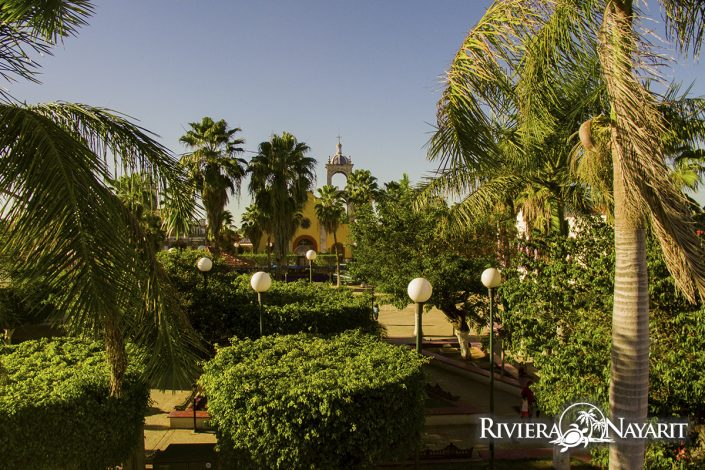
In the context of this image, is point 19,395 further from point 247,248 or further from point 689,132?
point 247,248

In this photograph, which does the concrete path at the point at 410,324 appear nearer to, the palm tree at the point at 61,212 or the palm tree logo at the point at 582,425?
the palm tree logo at the point at 582,425

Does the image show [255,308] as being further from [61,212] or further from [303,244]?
[303,244]

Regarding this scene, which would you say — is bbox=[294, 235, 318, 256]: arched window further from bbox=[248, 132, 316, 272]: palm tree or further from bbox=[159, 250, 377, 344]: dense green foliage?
bbox=[159, 250, 377, 344]: dense green foliage

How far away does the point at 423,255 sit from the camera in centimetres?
1449

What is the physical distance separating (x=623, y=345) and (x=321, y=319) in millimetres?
6812

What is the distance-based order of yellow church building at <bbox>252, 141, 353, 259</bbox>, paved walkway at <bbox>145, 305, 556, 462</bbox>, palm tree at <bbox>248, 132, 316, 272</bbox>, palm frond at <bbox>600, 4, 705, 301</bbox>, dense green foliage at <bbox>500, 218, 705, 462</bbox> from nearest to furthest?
palm frond at <bbox>600, 4, 705, 301</bbox>
dense green foliage at <bbox>500, 218, 705, 462</bbox>
paved walkway at <bbox>145, 305, 556, 462</bbox>
palm tree at <bbox>248, 132, 316, 272</bbox>
yellow church building at <bbox>252, 141, 353, 259</bbox>

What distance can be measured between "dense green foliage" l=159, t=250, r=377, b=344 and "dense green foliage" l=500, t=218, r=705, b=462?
148 inches

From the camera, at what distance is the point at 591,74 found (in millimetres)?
4828

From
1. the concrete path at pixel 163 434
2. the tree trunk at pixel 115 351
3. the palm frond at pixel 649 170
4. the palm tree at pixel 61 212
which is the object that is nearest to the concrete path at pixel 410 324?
the concrete path at pixel 163 434

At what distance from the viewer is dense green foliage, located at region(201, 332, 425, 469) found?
5.80 metres

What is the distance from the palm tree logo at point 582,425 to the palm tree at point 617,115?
153 centimetres

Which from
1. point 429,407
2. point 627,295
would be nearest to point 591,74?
point 627,295

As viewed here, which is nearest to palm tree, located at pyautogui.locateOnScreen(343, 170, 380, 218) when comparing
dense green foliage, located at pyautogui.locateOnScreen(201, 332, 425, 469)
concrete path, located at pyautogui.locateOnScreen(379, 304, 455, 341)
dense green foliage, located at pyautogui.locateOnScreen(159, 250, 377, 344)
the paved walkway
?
concrete path, located at pyautogui.locateOnScreen(379, 304, 455, 341)

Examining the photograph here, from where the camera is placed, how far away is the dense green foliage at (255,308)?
10508mm
